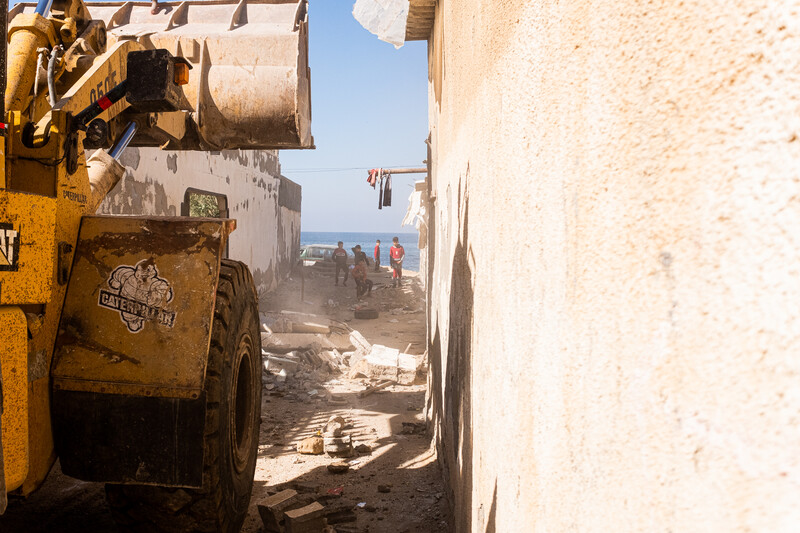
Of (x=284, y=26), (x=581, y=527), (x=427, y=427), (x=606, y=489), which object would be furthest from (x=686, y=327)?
(x=427, y=427)

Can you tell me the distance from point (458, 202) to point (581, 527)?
8.95 ft

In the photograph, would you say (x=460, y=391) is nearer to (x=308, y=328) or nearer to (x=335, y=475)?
(x=335, y=475)

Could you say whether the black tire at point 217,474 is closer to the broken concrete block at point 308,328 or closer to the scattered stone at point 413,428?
the scattered stone at point 413,428

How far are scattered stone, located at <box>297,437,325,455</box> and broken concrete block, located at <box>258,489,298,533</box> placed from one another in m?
1.48

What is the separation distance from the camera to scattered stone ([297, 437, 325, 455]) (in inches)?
219

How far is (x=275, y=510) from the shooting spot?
12.6 feet

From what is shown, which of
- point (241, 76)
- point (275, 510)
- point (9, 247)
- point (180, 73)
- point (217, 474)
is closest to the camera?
point (9, 247)

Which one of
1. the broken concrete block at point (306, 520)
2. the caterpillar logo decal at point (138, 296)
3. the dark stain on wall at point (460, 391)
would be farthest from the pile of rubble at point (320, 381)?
the caterpillar logo decal at point (138, 296)

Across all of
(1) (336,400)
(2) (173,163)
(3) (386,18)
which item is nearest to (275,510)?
(1) (336,400)

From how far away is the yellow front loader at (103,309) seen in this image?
2.36 metres

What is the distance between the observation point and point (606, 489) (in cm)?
103

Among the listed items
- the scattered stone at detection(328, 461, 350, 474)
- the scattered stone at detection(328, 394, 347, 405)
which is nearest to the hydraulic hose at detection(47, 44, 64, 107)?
the scattered stone at detection(328, 461, 350, 474)

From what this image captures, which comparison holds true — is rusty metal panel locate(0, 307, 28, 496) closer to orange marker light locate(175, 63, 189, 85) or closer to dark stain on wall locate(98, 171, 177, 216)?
orange marker light locate(175, 63, 189, 85)

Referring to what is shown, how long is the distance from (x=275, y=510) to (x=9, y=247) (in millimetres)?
2444
